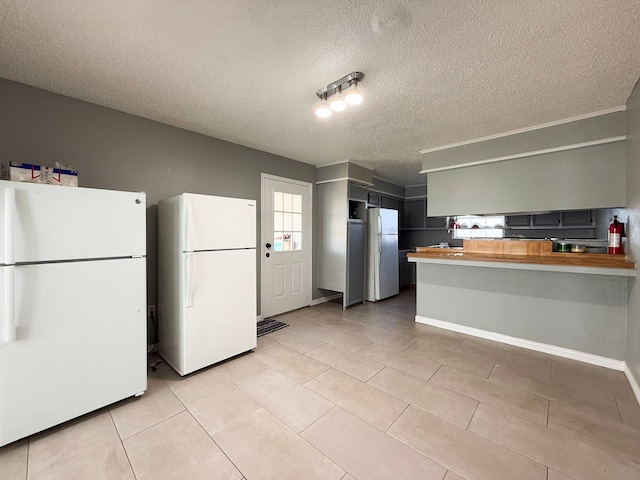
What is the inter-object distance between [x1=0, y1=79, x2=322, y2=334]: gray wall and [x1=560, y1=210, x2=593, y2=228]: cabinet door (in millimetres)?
5176

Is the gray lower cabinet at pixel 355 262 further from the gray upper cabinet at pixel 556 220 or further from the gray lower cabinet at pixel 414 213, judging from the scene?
the gray upper cabinet at pixel 556 220

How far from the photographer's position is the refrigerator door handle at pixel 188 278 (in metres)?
2.24

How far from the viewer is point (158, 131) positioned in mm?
2840

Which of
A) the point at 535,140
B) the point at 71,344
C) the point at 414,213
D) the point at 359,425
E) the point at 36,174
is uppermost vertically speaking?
the point at 535,140

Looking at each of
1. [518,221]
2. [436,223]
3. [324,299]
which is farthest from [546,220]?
[324,299]

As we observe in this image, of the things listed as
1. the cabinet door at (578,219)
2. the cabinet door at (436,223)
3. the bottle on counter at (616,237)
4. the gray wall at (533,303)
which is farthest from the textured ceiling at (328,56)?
the cabinet door at (436,223)

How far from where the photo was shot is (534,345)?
289 cm

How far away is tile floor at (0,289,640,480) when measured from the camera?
1.42 meters

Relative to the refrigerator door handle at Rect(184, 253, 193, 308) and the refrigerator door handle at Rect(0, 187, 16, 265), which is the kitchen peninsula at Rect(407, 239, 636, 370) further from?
the refrigerator door handle at Rect(0, 187, 16, 265)

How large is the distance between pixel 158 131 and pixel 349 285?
3.40 m

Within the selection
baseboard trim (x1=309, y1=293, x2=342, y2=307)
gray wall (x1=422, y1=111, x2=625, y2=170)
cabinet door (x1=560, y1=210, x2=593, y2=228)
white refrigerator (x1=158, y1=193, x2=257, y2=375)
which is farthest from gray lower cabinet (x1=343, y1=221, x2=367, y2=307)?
cabinet door (x1=560, y1=210, x2=593, y2=228)

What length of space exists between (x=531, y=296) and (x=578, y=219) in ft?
8.54

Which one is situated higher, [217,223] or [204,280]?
[217,223]

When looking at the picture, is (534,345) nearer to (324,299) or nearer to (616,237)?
(616,237)
